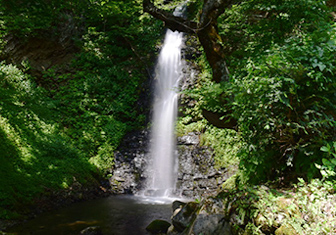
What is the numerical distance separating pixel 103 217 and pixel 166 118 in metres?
5.91

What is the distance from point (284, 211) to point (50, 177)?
237 inches

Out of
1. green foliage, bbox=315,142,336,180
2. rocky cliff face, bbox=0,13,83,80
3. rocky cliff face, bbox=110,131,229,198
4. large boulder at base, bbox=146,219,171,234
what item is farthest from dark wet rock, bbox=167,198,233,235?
rocky cliff face, bbox=0,13,83,80

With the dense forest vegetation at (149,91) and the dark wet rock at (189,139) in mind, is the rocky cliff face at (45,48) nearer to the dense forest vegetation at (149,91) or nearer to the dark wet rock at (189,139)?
the dense forest vegetation at (149,91)

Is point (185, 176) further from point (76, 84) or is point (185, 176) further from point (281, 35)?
point (76, 84)

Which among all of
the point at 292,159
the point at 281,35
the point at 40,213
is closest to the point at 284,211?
the point at 292,159

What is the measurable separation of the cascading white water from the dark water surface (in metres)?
1.59

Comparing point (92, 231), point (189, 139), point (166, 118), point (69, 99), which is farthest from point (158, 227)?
point (69, 99)

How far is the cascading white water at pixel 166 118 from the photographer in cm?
874

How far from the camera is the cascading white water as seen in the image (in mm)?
8742

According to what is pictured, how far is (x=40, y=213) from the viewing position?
18.0 feet

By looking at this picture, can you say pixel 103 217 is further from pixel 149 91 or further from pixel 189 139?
pixel 149 91

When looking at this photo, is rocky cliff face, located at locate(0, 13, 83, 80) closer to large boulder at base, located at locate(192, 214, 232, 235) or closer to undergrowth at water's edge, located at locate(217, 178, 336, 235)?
large boulder at base, located at locate(192, 214, 232, 235)

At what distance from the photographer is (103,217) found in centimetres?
560

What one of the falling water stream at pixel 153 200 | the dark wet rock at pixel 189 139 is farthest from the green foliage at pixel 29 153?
the dark wet rock at pixel 189 139
